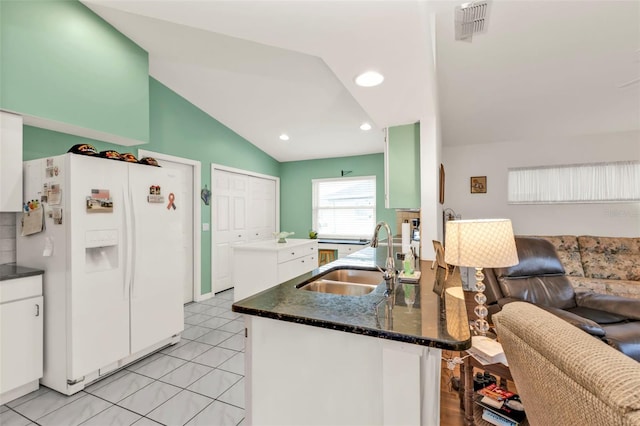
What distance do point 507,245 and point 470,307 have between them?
2.40 metres

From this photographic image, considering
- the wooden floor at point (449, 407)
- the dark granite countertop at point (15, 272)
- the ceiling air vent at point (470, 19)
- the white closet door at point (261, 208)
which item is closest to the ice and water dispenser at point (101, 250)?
the dark granite countertop at point (15, 272)

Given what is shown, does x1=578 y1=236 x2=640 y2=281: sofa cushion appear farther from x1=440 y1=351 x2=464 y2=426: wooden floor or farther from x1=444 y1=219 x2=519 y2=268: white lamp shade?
x1=444 y1=219 x2=519 y2=268: white lamp shade

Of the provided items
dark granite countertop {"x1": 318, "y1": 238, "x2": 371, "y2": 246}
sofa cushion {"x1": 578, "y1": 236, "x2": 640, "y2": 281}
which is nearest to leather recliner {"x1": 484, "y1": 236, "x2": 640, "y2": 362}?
sofa cushion {"x1": 578, "y1": 236, "x2": 640, "y2": 281}

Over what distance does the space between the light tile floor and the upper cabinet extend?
215 cm

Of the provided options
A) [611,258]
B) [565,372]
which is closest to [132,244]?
[565,372]

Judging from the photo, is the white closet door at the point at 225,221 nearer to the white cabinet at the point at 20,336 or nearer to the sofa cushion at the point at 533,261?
the white cabinet at the point at 20,336

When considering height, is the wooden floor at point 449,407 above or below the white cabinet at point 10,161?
below

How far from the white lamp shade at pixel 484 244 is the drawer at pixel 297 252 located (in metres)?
2.28

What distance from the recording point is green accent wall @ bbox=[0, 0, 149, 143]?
2.01 meters

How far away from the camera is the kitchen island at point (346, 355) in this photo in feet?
3.13

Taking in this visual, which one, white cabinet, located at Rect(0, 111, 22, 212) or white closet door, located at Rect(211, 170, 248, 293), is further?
white closet door, located at Rect(211, 170, 248, 293)

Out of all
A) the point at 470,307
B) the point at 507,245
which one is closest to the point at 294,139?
the point at 470,307

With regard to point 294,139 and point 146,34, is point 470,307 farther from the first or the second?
point 146,34

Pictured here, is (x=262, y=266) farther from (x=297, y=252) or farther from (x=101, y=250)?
(x=101, y=250)
